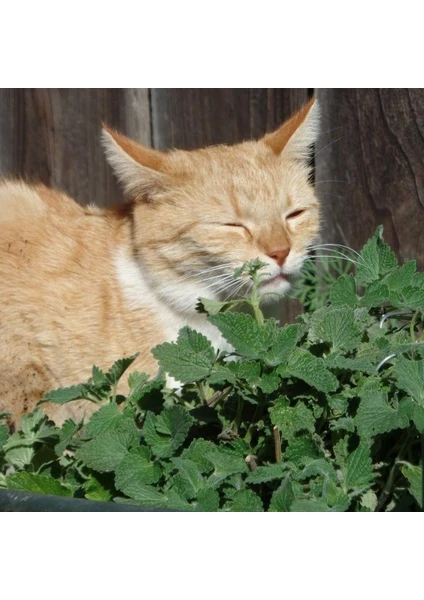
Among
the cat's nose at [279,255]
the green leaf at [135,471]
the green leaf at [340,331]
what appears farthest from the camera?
the cat's nose at [279,255]

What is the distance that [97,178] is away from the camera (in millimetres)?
3832

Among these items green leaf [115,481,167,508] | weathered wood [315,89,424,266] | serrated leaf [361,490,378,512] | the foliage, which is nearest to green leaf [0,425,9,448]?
the foliage

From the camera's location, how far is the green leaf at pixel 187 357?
4.56 ft

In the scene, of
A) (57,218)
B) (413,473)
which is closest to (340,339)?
(413,473)

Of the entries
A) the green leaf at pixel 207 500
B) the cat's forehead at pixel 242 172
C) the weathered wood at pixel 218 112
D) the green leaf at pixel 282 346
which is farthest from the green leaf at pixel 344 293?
the weathered wood at pixel 218 112

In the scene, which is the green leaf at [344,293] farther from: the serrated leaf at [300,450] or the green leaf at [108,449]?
the green leaf at [108,449]

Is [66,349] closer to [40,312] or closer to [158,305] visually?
[40,312]

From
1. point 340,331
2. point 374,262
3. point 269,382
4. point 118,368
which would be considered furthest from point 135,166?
point 269,382

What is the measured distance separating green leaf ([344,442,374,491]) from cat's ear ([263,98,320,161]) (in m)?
1.57

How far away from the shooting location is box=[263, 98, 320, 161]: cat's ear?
106 inches

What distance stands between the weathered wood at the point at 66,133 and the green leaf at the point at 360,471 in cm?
264

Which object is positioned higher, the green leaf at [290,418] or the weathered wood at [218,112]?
the weathered wood at [218,112]

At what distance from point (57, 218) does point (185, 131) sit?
122 centimetres

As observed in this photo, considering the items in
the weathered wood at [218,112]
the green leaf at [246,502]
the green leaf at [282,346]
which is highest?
the weathered wood at [218,112]
